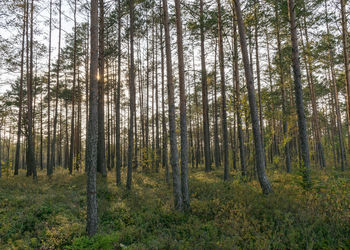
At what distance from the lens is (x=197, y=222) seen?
18.4 ft

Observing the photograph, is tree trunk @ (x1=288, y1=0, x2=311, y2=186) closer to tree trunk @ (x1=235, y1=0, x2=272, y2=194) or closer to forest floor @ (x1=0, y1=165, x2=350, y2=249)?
forest floor @ (x1=0, y1=165, x2=350, y2=249)

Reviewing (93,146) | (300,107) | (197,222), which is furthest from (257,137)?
(93,146)

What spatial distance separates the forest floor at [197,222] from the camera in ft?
14.4

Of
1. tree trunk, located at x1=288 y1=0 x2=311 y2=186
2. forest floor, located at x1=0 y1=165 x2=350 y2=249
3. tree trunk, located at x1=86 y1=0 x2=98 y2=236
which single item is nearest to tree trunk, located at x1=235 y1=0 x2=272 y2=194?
forest floor, located at x1=0 y1=165 x2=350 y2=249

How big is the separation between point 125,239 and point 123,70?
57.6ft

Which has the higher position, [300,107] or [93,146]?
[300,107]

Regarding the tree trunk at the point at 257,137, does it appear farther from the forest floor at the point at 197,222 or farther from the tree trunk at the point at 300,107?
the tree trunk at the point at 300,107

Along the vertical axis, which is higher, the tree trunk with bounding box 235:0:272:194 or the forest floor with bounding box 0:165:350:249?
the tree trunk with bounding box 235:0:272:194

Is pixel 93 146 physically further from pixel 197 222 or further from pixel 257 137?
pixel 257 137

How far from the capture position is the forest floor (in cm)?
439

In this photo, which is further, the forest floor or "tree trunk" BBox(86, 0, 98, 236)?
"tree trunk" BBox(86, 0, 98, 236)

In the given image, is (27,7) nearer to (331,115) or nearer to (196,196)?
(196,196)

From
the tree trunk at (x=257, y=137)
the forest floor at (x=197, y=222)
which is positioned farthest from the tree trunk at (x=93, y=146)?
the tree trunk at (x=257, y=137)

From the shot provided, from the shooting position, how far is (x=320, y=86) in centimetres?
1966
